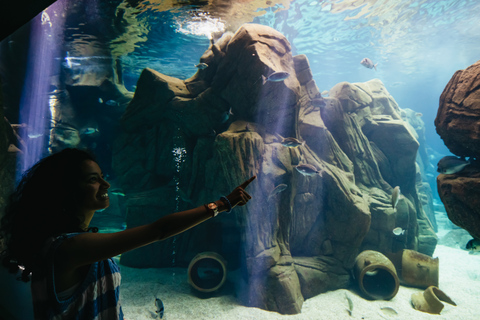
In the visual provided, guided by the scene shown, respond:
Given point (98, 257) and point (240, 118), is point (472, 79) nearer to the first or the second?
point (240, 118)

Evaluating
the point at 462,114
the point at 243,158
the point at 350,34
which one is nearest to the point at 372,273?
the point at 462,114

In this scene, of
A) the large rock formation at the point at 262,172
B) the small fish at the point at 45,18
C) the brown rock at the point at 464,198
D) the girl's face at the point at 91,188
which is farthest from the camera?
the small fish at the point at 45,18

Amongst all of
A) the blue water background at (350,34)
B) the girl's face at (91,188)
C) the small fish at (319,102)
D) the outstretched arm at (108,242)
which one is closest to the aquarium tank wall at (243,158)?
the small fish at (319,102)

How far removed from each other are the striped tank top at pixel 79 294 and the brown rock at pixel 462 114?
574 cm

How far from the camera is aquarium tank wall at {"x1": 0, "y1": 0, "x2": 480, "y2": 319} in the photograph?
6.06m

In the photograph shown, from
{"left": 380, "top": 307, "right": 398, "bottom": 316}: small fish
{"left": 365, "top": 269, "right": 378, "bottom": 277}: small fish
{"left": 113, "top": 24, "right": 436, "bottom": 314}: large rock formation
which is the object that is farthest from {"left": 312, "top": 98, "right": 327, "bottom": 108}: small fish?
{"left": 380, "top": 307, "right": 398, "bottom": 316}: small fish

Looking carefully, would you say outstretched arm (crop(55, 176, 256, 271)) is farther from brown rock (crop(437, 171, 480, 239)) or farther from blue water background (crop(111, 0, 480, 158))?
blue water background (crop(111, 0, 480, 158))

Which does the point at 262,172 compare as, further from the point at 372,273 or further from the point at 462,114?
the point at 372,273

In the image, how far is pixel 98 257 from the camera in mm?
1138

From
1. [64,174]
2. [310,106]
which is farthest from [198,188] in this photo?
[64,174]

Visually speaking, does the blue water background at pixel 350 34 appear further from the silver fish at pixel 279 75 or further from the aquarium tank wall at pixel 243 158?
the silver fish at pixel 279 75

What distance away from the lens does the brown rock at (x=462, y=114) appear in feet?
13.5

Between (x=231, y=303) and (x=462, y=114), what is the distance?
22.4ft

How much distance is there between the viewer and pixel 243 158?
6352mm
